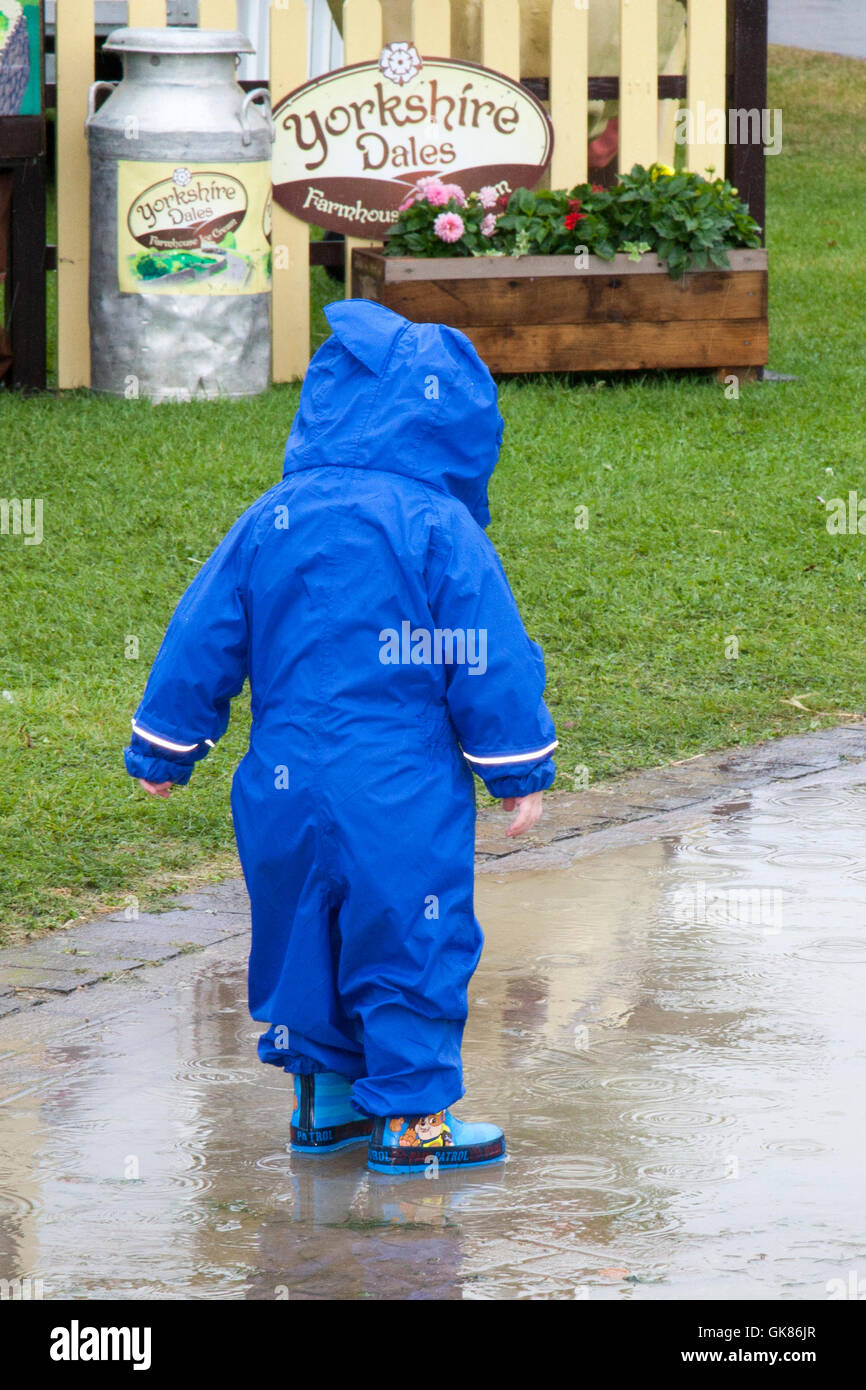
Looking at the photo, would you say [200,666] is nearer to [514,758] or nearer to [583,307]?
[514,758]

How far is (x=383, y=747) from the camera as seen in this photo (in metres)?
3.16

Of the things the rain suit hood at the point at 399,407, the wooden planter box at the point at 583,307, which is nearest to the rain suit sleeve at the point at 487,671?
the rain suit hood at the point at 399,407

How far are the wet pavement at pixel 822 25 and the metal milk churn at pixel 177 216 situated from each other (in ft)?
55.4

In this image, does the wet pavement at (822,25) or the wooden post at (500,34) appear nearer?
the wooden post at (500,34)

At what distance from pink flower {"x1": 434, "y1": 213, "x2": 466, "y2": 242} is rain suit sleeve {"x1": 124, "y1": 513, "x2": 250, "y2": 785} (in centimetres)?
633

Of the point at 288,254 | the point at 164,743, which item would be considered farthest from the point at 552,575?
the point at 164,743

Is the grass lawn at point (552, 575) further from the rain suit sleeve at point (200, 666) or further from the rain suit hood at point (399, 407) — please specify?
the rain suit hood at point (399, 407)

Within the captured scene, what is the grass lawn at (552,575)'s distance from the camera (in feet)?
16.6

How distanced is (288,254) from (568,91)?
1701 millimetres

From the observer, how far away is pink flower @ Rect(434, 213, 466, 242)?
9344 mm

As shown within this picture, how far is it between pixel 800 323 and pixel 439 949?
918 cm

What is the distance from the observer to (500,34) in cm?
988

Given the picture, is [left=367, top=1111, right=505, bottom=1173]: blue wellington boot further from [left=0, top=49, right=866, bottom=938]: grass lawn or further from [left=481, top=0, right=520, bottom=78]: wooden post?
[left=481, top=0, right=520, bottom=78]: wooden post

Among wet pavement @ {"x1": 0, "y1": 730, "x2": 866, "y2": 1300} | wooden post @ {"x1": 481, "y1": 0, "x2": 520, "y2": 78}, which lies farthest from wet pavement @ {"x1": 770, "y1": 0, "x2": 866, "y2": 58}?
wet pavement @ {"x1": 0, "y1": 730, "x2": 866, "y2": 1300}
